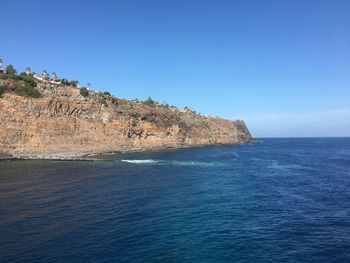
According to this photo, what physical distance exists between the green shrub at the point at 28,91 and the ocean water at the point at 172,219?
39764mm

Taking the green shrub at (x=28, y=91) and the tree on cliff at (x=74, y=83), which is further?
the tree on cliff at (x=74, y=83)

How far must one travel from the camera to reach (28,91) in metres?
93.1

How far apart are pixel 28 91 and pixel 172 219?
75.5 m

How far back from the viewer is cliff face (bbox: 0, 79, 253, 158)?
289 feet

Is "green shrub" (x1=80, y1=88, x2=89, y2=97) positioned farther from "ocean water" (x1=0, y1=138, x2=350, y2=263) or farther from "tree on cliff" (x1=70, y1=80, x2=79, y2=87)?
"ocean water" (x1=0, y1=138, x2=350, y2=263)

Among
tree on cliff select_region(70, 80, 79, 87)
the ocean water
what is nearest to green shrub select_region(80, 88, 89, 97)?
tree on cliff select_region(70, 80, 79, 87)

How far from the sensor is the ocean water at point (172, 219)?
23.7 m

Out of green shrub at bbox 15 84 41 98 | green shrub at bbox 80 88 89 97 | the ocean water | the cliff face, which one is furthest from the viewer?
green shrub at bbox 80 88 89 97

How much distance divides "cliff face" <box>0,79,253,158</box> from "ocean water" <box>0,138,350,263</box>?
32.8 metres

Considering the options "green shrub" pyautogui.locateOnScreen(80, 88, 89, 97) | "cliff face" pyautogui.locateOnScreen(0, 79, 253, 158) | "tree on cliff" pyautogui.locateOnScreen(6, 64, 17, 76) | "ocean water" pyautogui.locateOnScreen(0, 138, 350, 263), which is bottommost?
"ocean water" pyautogui.locateOnScreen(0, 138, 350, 263)

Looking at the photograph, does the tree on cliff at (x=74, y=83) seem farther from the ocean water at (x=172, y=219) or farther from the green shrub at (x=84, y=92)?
the ocean water at (x=172, y=219)

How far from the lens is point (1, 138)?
8438 cm

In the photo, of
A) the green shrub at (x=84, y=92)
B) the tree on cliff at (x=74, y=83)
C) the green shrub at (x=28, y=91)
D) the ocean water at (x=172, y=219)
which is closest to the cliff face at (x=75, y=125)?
the green shrub at (x=28, y=91)

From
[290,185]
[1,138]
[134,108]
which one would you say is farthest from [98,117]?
[290,185]
